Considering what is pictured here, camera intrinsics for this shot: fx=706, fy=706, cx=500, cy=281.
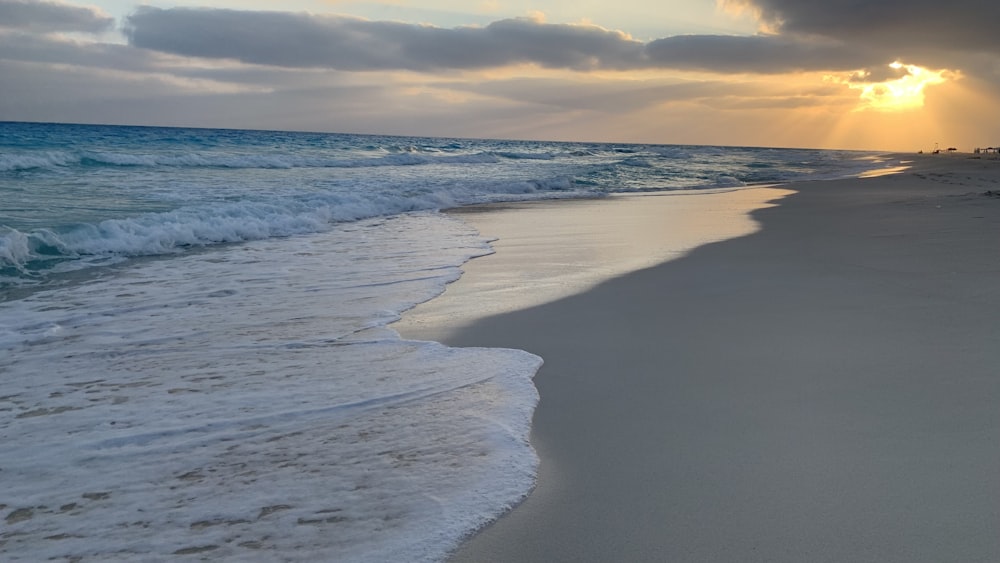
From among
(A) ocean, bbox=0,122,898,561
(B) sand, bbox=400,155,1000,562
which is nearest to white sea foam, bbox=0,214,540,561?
(A) ocean, bbox=0,122,898,561

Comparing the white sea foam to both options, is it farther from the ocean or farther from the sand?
the sand

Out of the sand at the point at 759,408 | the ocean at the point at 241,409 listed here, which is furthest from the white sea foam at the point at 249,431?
the sand at the point at 759,408

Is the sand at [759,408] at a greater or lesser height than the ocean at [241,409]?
greater

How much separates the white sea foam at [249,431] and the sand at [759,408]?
9.9 inches

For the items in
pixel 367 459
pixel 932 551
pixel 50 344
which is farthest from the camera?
pixel 50 344

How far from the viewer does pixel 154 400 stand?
3.61 metres

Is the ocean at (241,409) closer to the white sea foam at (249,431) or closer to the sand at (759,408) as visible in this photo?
the white sea foam at (249,431)

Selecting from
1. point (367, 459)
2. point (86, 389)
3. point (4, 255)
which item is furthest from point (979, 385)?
point (4, 255)

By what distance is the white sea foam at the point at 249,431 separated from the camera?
7.71ft

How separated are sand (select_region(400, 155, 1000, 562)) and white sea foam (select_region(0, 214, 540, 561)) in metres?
0.25

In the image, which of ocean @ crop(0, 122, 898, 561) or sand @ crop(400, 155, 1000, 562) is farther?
ocean @ crop(0, 122, 898, 561)

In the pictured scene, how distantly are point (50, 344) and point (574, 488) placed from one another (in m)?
3.85

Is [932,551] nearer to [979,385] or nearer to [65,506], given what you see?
[979,385]

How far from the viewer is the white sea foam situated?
2.35 meters
